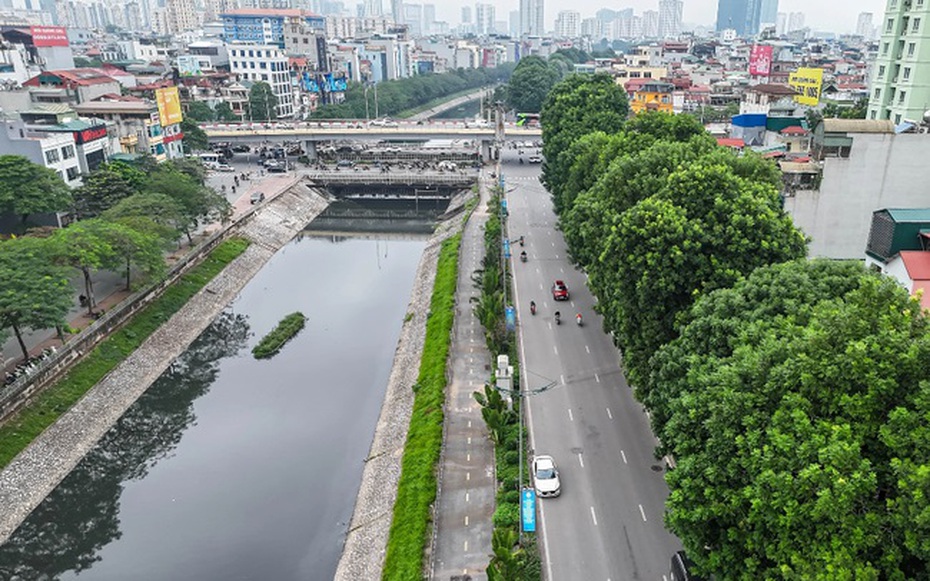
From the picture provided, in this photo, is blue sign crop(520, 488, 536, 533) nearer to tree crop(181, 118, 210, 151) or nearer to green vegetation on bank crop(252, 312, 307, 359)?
green vegetation on bank crop(252, 312, 307, 359)

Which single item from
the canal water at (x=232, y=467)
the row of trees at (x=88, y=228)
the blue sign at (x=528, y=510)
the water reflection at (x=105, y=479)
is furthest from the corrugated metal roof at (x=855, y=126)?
the row of trees at (x=88, y=228)

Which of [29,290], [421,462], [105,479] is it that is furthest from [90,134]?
[421,462]

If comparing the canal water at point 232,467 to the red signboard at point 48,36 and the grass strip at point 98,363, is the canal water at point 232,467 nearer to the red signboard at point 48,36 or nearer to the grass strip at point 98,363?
the grass strip at point 98,363

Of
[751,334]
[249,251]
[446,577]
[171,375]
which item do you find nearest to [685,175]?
[751,334]

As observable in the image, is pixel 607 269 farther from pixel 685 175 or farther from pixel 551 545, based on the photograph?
pixel 551 545

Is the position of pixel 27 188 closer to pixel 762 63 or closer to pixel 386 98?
pixel 386 98
